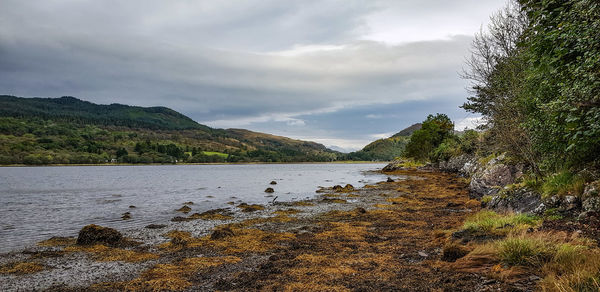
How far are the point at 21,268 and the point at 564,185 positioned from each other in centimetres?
1875

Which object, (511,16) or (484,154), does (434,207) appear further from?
Result: (484,154)

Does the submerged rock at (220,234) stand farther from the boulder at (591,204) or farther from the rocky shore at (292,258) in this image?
the boulder at (591,204)

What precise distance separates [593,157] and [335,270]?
401 inches

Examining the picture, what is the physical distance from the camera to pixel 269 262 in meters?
9.52

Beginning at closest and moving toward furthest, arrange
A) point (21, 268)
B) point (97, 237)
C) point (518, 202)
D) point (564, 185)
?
point (21, 268) < point (564, 185) < point (97, 237) < point (518, 202)

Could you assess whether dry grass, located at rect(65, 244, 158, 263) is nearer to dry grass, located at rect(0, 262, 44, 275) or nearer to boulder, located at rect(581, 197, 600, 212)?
dry grass, located at rect(0, 262, 44, 275)

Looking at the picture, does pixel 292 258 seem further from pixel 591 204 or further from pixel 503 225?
pixel 591 204

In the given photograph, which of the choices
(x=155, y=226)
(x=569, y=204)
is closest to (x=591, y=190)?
(x=569, y=204)

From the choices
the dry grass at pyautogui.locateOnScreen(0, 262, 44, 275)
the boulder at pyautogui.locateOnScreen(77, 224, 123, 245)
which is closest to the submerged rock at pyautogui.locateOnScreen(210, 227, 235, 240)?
the boulder at pyautogui.locateOnScreen(77, 224, 123, 245)

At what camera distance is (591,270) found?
16.8ft

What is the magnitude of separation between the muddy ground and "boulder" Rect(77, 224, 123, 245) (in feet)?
1.47

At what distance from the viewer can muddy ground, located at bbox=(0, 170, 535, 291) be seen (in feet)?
23.9

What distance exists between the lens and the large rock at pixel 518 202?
1206 cm

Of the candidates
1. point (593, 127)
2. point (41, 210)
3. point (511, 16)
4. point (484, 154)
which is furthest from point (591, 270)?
point (484, 154)
